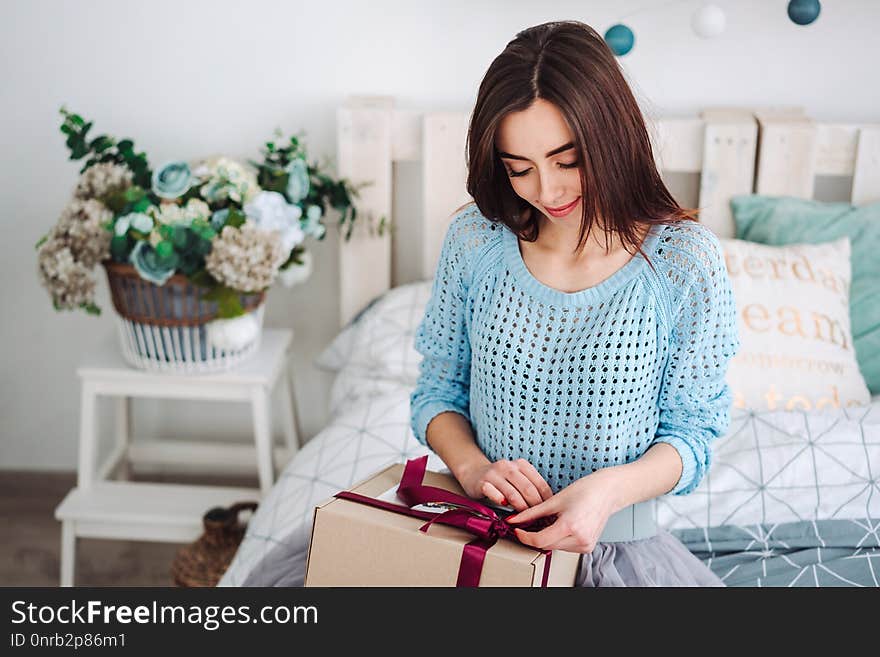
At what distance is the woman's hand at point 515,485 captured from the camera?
1.00 m

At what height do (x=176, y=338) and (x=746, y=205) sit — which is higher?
(x=746, y=205)

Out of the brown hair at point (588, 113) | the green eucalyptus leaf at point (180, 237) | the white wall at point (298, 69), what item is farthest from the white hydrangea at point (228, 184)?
the brown hair at point (588, 113)

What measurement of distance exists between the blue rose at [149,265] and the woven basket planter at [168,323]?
44 millimetres

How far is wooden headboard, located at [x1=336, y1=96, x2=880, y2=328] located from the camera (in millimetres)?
1949

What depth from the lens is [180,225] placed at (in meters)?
1.74

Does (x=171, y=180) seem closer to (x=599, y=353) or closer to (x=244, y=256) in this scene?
(x=244, y=256)

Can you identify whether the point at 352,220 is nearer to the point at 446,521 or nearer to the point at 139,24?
the point at 139,24

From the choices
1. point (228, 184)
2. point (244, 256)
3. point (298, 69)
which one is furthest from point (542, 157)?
point (298, 69)

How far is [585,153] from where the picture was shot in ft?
3.12

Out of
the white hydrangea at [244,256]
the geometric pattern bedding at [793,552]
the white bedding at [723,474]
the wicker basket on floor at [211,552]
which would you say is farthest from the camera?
the wicker basket on floor at [211,552]

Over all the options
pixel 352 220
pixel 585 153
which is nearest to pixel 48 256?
pixel 352 220

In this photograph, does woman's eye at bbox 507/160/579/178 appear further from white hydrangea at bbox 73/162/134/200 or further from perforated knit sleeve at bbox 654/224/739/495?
white hydrangea at bbox 73/162/134/200

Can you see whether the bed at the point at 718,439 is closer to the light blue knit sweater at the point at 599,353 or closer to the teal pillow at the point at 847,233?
the teal pillow at the point at 847,233

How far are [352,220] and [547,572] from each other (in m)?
1.22
